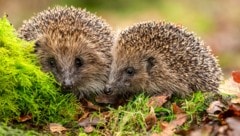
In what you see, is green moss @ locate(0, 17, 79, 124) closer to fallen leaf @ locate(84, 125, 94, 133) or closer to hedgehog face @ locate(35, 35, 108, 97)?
fallen leaf @ locate(84, 125, 94, 133)

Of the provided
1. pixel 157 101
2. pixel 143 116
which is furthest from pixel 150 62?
pixel 143 116

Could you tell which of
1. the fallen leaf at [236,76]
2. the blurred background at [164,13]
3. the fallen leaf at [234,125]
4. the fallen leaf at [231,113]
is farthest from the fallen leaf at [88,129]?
the blurred background at [164,13]

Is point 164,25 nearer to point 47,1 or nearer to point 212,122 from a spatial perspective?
point 212,122

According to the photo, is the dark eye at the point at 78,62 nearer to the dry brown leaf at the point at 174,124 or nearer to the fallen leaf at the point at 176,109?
the fallen leaf at the point at 176,109

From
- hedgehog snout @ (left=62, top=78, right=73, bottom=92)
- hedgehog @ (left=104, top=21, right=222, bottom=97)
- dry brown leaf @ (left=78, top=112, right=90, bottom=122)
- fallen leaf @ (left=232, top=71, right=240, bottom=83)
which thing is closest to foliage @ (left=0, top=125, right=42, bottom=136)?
dry brown leaf @ (left=78, top=112, right=90, bottom=122)

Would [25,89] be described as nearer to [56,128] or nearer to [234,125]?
[56,128]

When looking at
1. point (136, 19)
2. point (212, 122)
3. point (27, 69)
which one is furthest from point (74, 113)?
point (136, 19)
